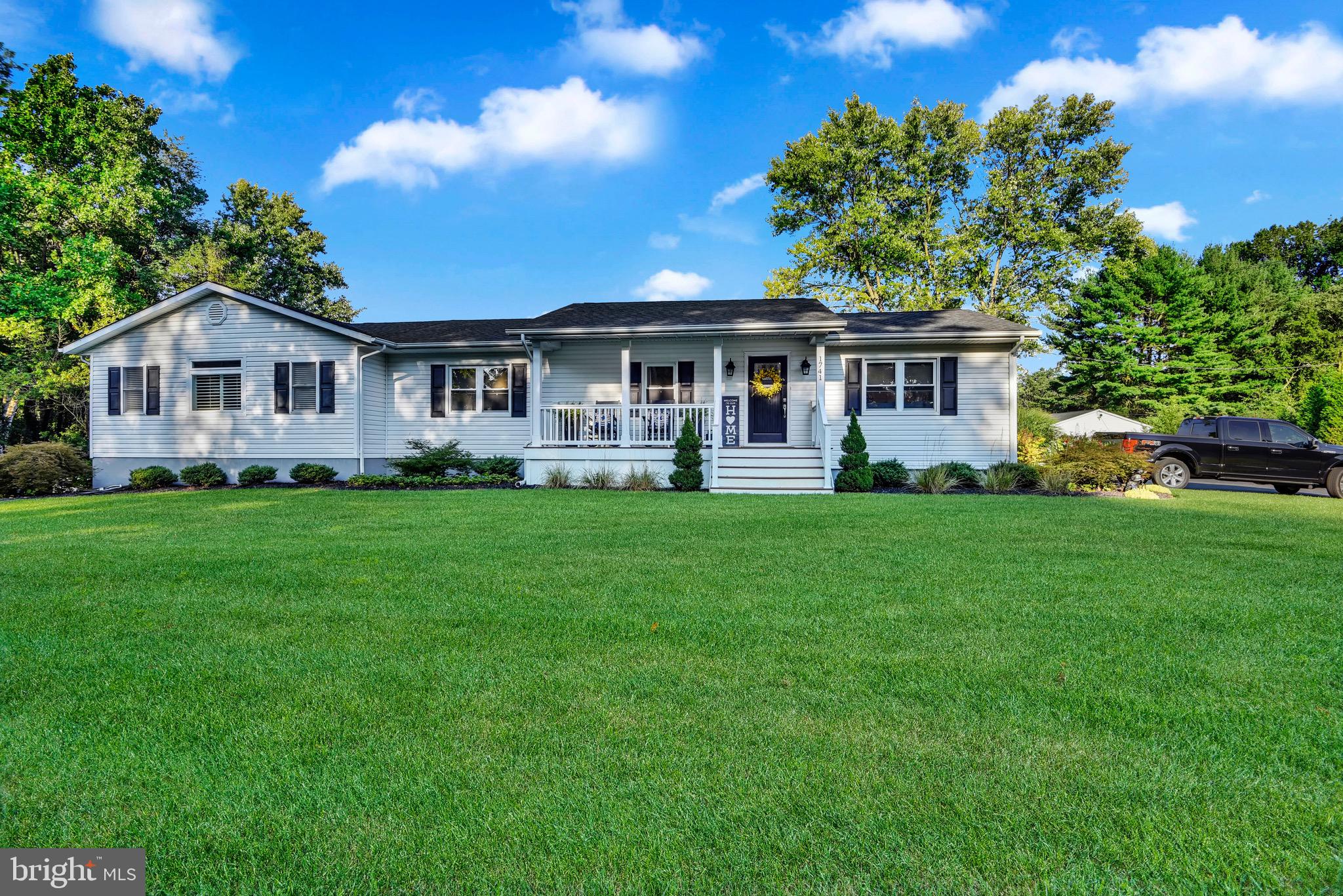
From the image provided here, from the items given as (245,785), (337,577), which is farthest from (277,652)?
(337,577)

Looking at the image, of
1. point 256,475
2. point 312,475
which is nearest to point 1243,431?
point 312,475

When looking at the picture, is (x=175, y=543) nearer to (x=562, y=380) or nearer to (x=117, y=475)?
(x=562, y=380)

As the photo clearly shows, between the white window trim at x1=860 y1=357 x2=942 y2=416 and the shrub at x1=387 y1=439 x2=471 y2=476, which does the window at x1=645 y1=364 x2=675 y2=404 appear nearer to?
the white window trim at x1=860 y1=357 x2=942 y2=416

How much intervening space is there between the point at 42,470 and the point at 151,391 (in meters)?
2.68

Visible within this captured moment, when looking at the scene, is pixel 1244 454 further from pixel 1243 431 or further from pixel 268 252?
pixel 268 252

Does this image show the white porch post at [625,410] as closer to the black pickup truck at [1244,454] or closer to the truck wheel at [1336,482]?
the black pickup truck at [1244,454]

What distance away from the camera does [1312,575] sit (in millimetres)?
4777

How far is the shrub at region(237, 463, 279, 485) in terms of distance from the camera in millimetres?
14344

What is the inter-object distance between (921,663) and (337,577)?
4.19 m

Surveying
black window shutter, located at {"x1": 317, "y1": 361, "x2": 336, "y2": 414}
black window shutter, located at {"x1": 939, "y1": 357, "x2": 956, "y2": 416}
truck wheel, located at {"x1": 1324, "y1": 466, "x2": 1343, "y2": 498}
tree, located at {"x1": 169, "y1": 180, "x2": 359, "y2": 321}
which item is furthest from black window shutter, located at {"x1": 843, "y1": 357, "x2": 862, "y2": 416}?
tree, located at {"x1": 169, "y1": 180, "x2": 359, "y2": 321}

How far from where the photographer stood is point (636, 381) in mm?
15430

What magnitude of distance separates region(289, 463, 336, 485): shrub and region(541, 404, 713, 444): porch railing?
5189 mm

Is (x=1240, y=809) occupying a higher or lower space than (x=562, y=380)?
lower

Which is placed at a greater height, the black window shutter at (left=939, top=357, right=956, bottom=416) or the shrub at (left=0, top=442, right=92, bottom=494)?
the black window shutter at (left=939, top=357, right=956, bottom=416)
